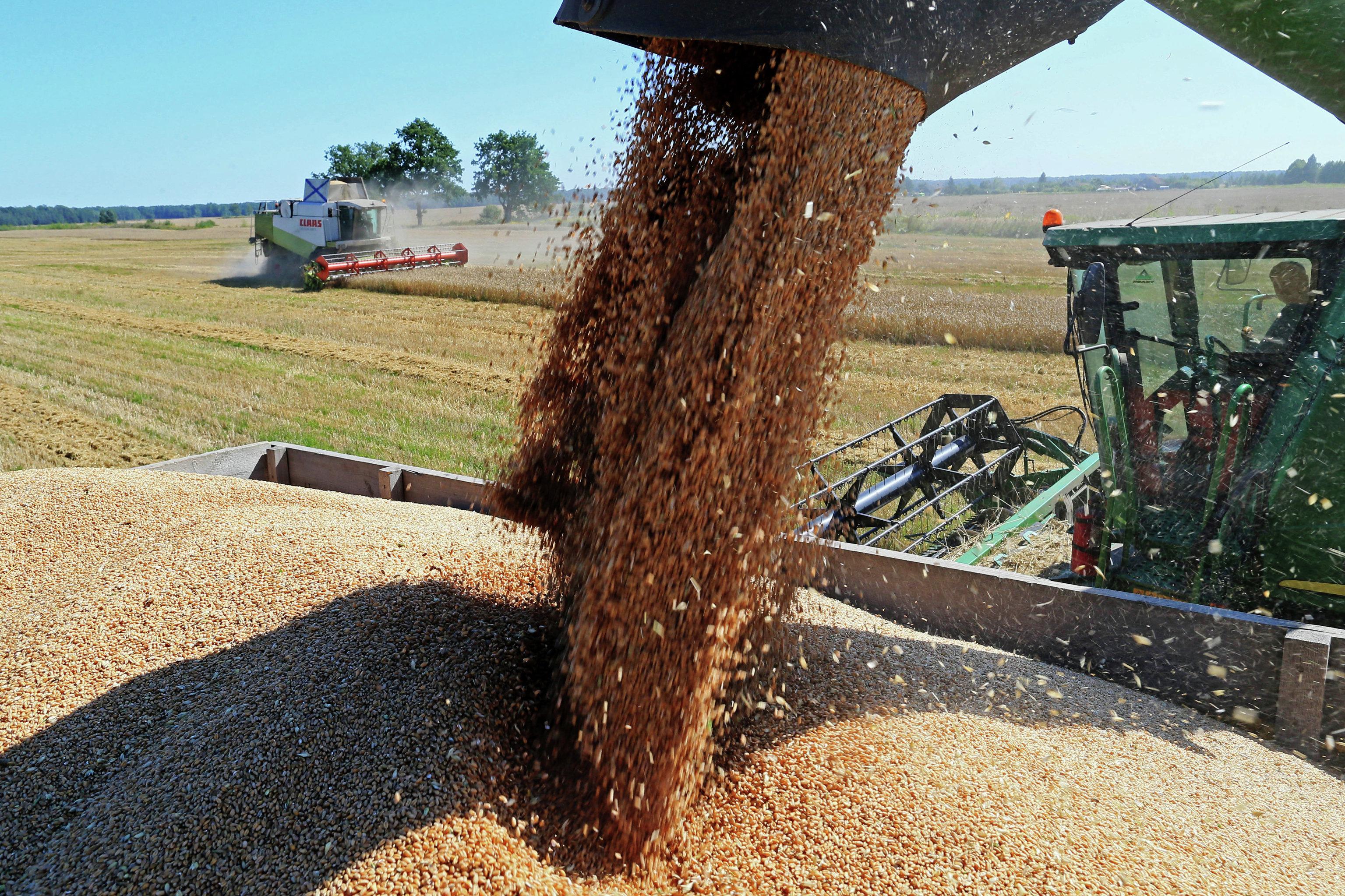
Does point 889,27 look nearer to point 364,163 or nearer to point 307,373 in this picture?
point 307,373

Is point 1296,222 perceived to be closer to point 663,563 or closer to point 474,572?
point 663,563

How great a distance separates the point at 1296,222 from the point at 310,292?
1732 centimetres

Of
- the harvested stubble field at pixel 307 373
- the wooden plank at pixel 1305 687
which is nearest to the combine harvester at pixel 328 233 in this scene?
the harvested stubble field at pixel 307 373

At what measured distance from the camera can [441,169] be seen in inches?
1730

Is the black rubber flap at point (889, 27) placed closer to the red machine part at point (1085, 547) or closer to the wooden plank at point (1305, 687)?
→ the wooden plank at point (1305, 687)

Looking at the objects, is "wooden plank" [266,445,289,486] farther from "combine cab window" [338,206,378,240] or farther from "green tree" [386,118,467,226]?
"green tree" [386,118,467,226]

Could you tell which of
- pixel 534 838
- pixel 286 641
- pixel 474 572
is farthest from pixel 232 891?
pixel 474 572

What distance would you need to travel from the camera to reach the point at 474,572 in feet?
10.1

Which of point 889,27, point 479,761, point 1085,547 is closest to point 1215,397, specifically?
point 1085,547

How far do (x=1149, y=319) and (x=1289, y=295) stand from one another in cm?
47

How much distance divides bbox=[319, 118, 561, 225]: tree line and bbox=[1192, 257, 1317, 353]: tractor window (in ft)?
136

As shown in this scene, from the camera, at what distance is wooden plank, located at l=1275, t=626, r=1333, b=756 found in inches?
105

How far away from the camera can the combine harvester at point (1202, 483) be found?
2711 millimetres

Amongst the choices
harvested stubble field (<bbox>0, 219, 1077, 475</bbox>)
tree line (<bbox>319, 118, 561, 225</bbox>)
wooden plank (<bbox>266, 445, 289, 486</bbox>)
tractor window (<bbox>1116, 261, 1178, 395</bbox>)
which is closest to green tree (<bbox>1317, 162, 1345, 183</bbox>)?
harvested stubble field (<bbox>0, 219, 1077, 475</bbox>)
